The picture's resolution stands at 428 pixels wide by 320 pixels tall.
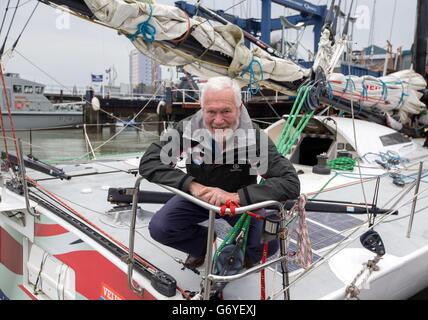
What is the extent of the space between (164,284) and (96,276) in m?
0.80

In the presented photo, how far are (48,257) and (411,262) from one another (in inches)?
116

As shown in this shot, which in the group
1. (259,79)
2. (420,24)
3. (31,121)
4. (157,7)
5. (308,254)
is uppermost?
(420,24)

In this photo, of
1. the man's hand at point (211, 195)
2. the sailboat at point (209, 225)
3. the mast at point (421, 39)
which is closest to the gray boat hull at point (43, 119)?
the mast at point (421, 39)

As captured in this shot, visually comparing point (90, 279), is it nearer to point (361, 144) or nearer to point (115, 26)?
point (115, 26)

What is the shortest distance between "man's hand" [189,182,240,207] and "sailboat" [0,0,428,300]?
23 centimetres

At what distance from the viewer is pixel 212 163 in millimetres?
2232

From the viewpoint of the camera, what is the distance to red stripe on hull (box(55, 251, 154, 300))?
2438mm

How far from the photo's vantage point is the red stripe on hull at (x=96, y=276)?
96.0 inches

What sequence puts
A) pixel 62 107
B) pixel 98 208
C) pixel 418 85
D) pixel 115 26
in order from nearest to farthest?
pixel 115 26 → pixel 98 208 → pixel 418 85 → pixel 62 107

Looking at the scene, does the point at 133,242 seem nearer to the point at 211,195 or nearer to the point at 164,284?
the point at 164,284

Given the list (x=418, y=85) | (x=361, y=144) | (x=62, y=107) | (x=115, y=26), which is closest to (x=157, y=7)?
(x=115, y=26)

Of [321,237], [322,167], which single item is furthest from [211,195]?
[322,167]

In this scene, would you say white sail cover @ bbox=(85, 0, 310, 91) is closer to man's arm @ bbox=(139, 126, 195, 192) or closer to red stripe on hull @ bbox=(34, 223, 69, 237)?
man's arm @ bbox=(139, 126, 195, 192)

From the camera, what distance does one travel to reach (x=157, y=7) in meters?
3.39
